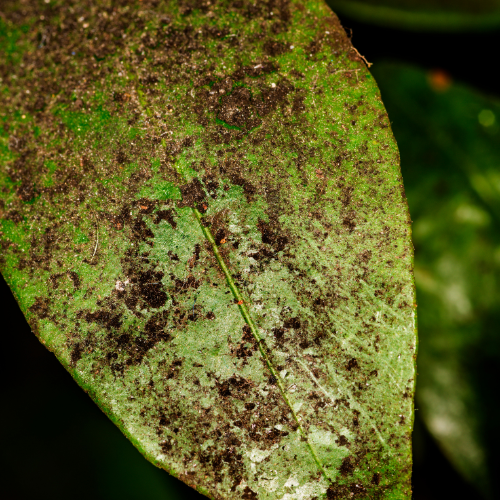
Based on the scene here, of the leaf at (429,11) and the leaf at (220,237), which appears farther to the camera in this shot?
the leaf at (429,11)

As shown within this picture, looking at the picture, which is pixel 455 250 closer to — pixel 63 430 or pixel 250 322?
pixel 250 322

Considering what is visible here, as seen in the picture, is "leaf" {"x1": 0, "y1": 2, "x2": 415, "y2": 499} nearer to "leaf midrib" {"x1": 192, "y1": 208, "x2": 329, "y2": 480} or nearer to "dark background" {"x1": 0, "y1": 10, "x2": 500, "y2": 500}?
"leaf midrib" {"x1": 192, "y1": 208, "x2": 329, "y2": 480}

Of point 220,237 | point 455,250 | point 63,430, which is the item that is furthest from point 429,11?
point 63,430

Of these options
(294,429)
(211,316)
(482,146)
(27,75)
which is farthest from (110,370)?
(482,146)

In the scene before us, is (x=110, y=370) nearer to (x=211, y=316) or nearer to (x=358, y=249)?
(x=211, y=316)

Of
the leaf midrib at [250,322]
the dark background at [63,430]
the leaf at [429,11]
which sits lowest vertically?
the dark background at [63,430]

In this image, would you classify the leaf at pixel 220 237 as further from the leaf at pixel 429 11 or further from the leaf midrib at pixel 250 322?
the leaf at pixel 429 11

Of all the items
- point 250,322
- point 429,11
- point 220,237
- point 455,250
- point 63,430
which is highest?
point 429,11

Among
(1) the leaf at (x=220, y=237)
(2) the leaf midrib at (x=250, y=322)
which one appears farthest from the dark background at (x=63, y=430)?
(2) the leaf midrib at (x=250, y=322)
